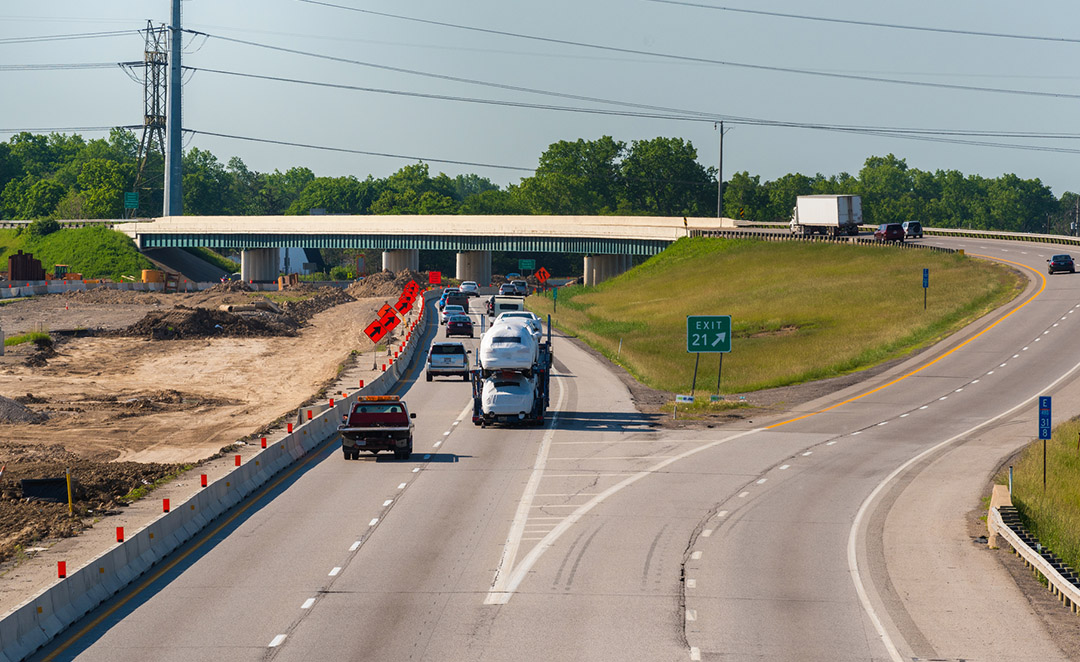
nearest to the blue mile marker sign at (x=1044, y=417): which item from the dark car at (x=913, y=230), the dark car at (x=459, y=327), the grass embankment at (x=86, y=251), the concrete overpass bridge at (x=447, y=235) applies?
the dark car at (x=459, y=327)

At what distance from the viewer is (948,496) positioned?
33375 mm

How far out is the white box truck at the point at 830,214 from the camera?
398ft

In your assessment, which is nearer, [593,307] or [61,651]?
[61,651]

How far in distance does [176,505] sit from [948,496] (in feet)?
66.1

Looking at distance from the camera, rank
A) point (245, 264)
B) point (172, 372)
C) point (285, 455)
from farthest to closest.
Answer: point (245, 264) < point (172, 372) < point (285, 455)

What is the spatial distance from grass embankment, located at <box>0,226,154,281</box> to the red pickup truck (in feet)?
407

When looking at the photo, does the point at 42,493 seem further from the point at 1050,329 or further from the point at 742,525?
the point at 1050,329

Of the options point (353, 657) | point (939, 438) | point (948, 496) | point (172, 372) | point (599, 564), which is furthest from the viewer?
point (172, 372)

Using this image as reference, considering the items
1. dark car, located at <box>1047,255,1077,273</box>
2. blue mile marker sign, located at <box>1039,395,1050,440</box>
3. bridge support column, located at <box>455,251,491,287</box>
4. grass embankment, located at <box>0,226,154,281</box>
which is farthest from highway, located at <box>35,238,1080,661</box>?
bridge support column, located at <box>455,251,491,287</box>

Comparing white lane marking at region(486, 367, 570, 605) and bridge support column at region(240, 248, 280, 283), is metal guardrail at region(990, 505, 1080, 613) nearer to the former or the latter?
white lane marking at region(486, 367, 570, 605)

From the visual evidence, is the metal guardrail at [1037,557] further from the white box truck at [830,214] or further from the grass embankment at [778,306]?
the white box truck at [830,214]

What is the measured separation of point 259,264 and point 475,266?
30190 millimetres

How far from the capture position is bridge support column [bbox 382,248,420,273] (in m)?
176

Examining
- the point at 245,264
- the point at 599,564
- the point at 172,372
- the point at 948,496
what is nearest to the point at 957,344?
the point at 948,496
